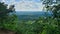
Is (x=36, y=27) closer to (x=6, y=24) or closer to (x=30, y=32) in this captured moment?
(x=30, y=32)

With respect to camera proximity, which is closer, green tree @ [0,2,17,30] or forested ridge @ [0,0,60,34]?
forested ridge @ [0,0,60,34]

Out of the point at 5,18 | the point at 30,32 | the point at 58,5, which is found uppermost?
the point at 58,5

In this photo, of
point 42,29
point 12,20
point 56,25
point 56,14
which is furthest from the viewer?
point 12,20

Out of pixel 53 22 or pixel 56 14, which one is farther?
pixel 53 22

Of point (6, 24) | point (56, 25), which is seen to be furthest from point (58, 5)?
point (6, 24)

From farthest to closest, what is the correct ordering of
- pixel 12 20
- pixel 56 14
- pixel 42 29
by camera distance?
pixel 12 20
pixel 42 29
pixel 56 14

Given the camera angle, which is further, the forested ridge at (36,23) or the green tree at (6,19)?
the green tree at (6,19)

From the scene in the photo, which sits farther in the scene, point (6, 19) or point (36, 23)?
point (6, 19)

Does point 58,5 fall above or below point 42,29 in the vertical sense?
above

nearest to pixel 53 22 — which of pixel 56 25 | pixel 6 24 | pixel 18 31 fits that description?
pixel 56 25
